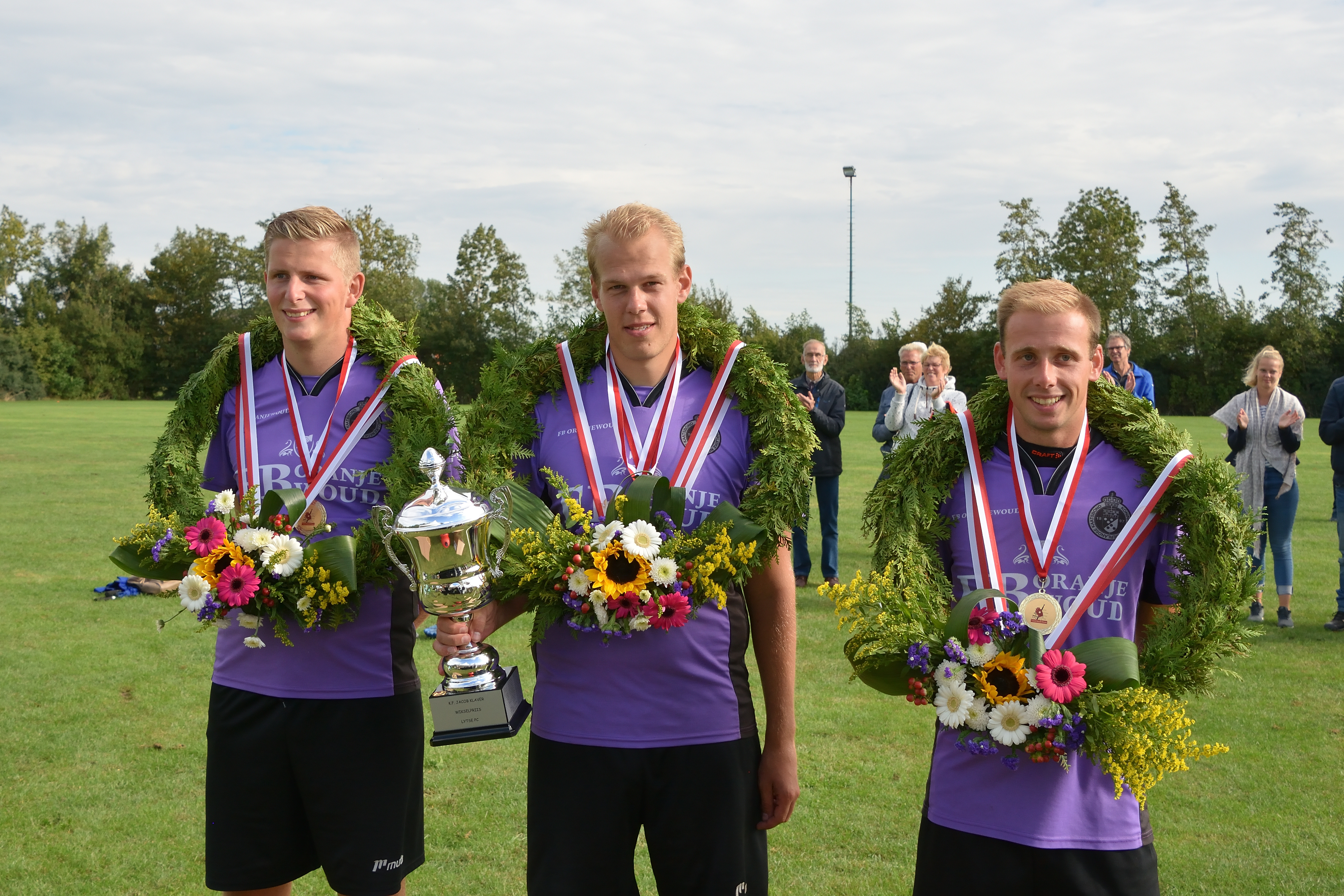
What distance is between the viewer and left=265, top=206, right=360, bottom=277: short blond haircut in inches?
143

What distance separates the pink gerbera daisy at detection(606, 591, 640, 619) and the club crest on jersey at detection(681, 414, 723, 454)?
577 mm

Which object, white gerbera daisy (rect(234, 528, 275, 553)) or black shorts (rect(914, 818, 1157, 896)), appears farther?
white gerbera daisy (rect(234, 528, 275, 553))

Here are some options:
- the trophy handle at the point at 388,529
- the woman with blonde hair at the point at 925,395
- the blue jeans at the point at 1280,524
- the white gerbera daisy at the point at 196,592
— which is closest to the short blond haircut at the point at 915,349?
the woman with blonde hair at the point at 925,395

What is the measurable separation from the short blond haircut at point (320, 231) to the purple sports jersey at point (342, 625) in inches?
14.9

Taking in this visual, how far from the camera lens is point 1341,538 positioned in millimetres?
9289

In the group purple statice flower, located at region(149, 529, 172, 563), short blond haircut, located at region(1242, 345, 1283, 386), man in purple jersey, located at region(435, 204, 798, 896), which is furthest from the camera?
short blond haircut, located at region(1242, 345, 1283, 386)

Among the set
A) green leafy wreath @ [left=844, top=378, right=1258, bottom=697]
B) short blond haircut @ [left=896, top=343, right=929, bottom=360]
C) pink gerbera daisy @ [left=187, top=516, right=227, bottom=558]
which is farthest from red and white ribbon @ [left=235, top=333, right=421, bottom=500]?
short blond haircut @ [left=896, top=343, right=929, bottom=360]

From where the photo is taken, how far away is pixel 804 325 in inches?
2436

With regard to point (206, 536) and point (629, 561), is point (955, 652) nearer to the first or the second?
point (629, 561)

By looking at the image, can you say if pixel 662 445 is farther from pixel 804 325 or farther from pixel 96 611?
pixel 804 325

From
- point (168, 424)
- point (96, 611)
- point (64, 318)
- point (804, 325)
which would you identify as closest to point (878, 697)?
point (168, 424)

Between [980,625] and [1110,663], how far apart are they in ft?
1.12

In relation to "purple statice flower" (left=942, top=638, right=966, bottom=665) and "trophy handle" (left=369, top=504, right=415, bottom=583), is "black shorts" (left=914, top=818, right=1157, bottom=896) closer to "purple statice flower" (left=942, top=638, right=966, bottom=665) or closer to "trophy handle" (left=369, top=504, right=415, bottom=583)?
"purple statice flower" (left=942, top=638, right=966, bottom=665)

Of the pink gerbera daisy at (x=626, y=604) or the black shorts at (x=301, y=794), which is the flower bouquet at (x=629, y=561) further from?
the black shorts at (x=301, y=794)
